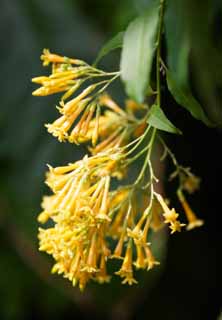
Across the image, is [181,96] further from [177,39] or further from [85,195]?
[85,195]

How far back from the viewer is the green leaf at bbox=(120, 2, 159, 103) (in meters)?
1.05

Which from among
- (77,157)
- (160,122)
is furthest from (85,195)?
(77,157)

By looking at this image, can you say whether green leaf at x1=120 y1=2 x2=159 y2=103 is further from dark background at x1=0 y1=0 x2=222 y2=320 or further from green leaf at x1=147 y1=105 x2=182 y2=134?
dark background at x1=0 y1=0 x2=222 y2=320

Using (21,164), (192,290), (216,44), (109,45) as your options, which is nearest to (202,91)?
(216,44)

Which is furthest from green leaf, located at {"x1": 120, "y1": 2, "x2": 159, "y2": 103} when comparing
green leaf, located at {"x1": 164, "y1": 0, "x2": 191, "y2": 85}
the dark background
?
the dark background

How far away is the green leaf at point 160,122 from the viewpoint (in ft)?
3.70

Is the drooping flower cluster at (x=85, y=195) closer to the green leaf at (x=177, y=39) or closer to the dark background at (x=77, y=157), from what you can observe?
the green leaf at (x=177, y=39)

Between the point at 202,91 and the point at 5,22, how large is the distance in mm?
1138

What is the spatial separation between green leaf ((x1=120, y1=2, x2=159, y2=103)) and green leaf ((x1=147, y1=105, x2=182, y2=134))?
0.35 feet

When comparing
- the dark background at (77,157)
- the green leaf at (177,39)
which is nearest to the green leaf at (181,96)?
the green leaf at (177,39)

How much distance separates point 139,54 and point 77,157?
131 cm

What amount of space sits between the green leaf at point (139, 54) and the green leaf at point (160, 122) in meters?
0.11

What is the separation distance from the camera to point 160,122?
3.77ft

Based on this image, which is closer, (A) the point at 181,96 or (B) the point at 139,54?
(B) the point at 139,54
